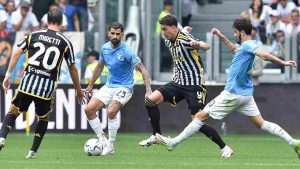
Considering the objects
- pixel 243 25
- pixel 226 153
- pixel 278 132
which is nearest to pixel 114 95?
pixel 226 153

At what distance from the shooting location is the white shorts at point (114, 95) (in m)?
17.2

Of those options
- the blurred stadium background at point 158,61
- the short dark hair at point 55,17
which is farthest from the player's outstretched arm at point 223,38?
the blurred stadium background at point 158,61

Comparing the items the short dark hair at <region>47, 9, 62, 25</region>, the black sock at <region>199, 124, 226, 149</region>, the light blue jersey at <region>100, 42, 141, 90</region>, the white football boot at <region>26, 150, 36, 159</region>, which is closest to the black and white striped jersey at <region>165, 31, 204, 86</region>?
the light blue jersey at <region>100, 42, 141, 90</region>

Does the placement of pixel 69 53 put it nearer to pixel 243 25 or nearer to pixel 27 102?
pixel 27 102

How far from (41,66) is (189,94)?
281cm

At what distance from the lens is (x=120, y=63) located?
17156 millimetres

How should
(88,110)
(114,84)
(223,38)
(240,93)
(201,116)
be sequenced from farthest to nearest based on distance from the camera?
(114,84) < (88,110) < (223,38) < (201,116) < (240,93)

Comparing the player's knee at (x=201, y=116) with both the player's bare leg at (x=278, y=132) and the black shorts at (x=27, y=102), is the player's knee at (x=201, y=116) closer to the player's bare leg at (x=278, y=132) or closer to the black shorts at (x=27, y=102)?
the player's bare leg at (x=278, y=132)

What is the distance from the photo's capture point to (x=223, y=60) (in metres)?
24.0

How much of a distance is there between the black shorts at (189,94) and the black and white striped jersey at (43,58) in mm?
2352

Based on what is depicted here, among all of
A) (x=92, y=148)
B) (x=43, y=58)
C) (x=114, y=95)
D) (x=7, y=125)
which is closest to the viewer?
(x=43, y=58)

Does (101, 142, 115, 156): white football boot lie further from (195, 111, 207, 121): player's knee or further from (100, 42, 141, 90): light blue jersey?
(195, 111, 207, 121): player's knee

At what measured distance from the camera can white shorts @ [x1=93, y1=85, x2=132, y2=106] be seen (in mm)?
17188

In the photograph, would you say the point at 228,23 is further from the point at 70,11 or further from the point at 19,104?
the point at 19,104
